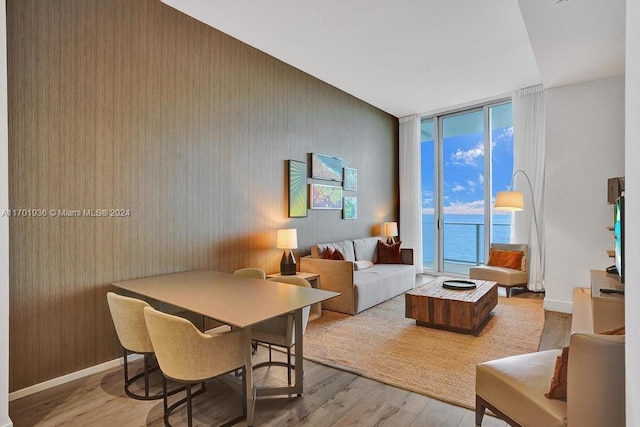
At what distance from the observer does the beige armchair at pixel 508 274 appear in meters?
4.95

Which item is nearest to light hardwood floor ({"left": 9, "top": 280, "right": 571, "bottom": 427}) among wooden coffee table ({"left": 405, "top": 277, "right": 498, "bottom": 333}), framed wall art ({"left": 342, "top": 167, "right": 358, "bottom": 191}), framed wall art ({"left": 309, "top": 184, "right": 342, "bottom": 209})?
wooden coffee table ({"left": 405, "top": 277, "right": 498, "bottom": 333})

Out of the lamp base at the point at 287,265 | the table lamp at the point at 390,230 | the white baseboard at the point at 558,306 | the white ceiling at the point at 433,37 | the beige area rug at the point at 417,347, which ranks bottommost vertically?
the beige area rug at the point at 417,347

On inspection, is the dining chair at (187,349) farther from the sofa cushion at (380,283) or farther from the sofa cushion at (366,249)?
the sofa cushion at (366,249)

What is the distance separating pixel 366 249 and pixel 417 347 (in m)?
2.49

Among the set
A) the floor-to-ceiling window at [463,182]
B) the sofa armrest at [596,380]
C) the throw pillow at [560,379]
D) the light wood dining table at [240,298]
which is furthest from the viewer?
the floor-to-ceiling window at [463,182]

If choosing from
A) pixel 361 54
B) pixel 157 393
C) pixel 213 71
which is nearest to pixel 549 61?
pixel 361 54

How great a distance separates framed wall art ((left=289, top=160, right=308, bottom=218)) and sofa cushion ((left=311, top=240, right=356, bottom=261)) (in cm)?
49

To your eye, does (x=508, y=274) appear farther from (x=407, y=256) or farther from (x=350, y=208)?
(x=350, y=208)

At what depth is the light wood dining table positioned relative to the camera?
6.38 ft

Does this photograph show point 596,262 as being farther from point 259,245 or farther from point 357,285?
point 259,245

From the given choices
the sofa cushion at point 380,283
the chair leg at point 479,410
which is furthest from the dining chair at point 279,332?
the sofa cushion at point 380,283

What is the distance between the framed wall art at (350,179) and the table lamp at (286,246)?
1.78 meters

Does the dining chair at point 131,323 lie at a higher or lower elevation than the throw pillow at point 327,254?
lower

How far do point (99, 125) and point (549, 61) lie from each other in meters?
4.31
